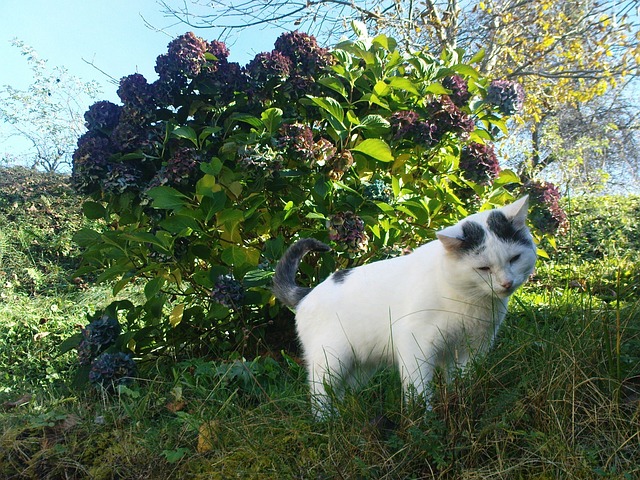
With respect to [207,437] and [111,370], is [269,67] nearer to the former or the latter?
[111,370]

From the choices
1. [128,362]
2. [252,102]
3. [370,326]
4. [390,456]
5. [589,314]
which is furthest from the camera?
[252,102]

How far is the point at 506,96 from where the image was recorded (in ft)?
11.6

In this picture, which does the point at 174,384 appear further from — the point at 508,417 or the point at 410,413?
the point at 508,417

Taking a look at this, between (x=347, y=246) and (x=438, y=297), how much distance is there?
2.72 feet

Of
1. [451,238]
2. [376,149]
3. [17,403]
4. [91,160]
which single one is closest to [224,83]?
[91,160]

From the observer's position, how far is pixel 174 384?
295cm

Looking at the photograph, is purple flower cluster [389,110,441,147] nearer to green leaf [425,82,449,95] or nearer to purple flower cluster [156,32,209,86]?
green leaf [425,82,449,95]

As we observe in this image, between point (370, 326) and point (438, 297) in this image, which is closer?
point (438, 297)

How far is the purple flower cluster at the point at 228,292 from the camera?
304cm

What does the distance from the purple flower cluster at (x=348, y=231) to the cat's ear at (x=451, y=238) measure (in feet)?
2.79

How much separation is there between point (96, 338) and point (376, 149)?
1.88m

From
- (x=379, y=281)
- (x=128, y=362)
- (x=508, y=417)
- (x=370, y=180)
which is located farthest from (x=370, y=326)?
(x=128, y=362)

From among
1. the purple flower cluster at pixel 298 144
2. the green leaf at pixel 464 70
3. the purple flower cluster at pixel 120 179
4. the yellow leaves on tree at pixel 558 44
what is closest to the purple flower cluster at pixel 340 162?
the purple flower cluster at pixel 298 144

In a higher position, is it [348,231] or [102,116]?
[102,116]
